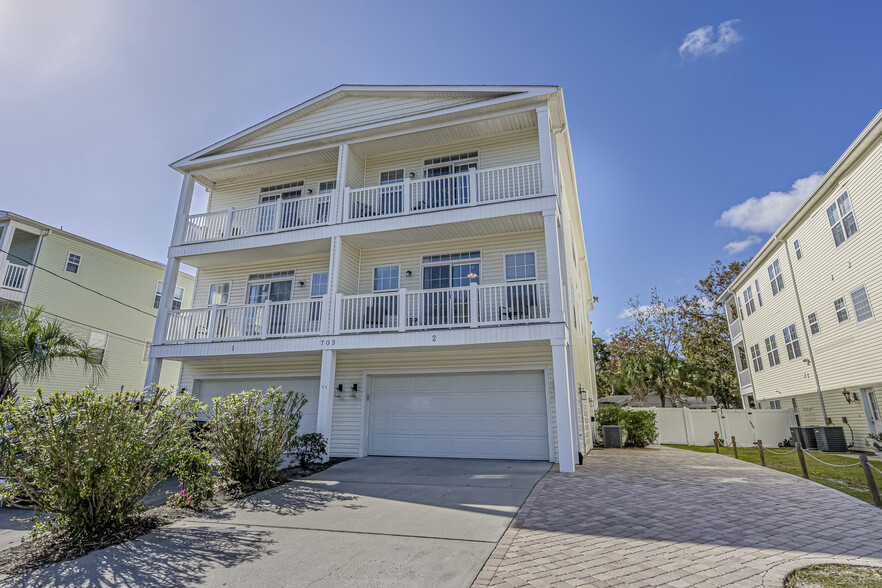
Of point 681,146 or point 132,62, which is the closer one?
point 132,62

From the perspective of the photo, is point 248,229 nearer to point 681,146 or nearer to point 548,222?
point 548,222

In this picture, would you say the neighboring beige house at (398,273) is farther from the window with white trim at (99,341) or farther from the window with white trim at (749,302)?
the window with white trim at (749,302)

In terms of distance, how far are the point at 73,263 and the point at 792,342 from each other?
31801mm

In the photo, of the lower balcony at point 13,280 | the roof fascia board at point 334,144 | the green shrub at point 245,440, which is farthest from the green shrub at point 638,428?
the lower balcony at point 13,280

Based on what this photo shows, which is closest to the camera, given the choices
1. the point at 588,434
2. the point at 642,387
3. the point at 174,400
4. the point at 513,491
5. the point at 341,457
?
the point at 174,400

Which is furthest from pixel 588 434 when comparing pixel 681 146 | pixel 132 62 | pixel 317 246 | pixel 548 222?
pixel 132 62

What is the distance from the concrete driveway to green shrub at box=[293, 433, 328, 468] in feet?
→ 6.06

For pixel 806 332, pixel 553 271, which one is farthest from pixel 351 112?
pixel 806 332

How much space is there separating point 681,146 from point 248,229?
16.9 m

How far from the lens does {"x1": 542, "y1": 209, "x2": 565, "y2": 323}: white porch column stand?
10.1 meters

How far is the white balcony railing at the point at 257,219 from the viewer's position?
43.5 feet

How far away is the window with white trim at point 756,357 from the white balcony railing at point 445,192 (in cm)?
2003

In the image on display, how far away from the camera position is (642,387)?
2867 centimetres

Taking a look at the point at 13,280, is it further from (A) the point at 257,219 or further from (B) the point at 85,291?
(A) the point at 257,219
